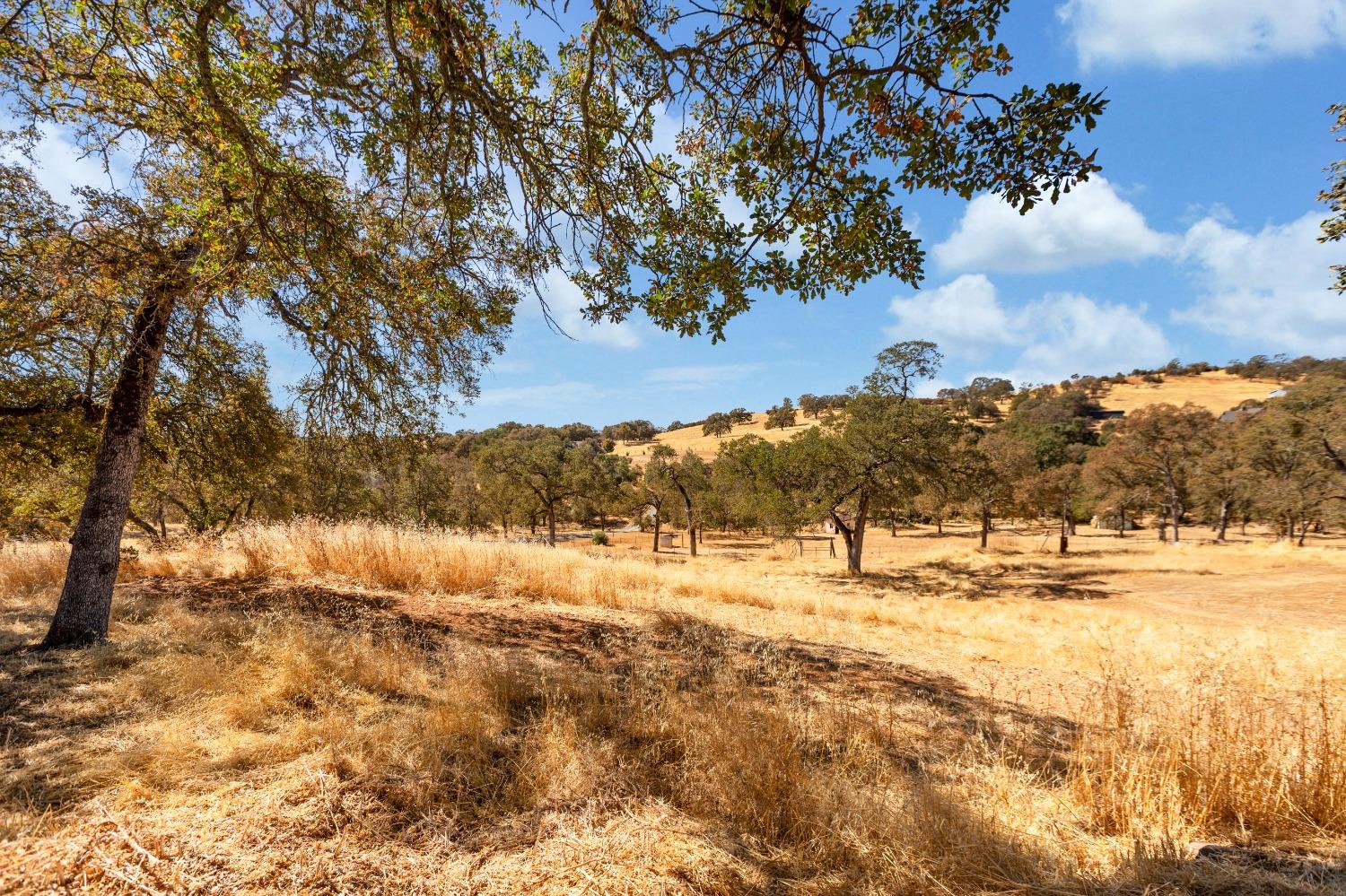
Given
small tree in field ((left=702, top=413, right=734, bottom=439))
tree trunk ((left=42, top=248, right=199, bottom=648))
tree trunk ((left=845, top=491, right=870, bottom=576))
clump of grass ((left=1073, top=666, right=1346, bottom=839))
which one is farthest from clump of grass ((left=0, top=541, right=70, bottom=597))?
small tree in field ((left=702, top=413, right=734, bottom=439))

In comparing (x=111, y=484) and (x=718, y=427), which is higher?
(x=718, y=427)

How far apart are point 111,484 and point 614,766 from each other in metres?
6.61

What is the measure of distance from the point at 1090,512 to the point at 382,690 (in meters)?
68.3

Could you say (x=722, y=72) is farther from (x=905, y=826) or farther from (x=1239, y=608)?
(x=1239, y=608)

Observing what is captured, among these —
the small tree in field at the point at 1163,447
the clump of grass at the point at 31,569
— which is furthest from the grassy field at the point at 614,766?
the small tree in field at the point at 1163,447

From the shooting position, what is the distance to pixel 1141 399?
9444 centimetres

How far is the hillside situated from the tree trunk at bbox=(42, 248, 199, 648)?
223 ft

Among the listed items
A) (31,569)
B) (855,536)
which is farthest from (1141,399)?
(31,569)

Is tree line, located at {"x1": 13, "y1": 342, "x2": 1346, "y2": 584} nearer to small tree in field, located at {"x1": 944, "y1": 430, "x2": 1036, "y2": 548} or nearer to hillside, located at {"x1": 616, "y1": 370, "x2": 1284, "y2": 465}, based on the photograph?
small tree in field, located at {"x1": 944, "y1": 430, "x2": 1036, "y2": 548}

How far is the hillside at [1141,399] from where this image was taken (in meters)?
80.5

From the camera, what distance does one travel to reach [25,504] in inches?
449

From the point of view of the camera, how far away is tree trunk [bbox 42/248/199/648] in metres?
5.51

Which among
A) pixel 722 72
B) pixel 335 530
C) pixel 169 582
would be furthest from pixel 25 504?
pixel 722 72

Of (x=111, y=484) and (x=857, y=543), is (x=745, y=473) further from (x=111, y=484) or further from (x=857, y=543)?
(x=111, y=484)
